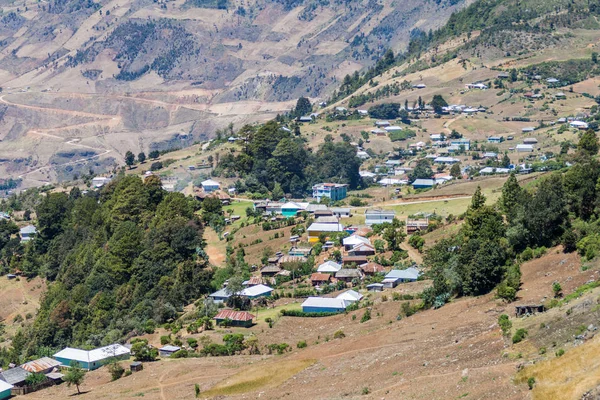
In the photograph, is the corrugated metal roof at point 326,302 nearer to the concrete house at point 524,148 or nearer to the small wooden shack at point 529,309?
the small wooden shack at point 529,309

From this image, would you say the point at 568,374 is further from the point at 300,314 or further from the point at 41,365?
the point at 41,365

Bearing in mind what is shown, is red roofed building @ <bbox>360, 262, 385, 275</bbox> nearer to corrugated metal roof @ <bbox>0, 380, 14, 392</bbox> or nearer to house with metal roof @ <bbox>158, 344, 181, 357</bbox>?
house with metal roof @ <bbox>158, 344, 181, 357</bbox>

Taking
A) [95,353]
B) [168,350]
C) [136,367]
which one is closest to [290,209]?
[95,353]

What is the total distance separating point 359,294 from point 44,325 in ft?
91.8

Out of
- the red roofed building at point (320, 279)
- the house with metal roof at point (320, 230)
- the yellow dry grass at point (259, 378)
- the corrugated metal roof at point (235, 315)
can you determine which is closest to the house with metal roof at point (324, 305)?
the corrugated metal roof at point (235, 315)

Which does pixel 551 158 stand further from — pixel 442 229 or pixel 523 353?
pixel 523 353

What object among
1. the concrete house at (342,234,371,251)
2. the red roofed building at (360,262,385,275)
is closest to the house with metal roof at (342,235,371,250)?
the concrete house at (342,234,371,251)

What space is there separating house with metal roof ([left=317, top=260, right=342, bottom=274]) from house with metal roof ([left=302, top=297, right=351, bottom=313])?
844 centimetres

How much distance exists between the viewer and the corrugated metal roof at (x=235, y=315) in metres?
57.0

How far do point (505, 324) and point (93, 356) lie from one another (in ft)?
91.2

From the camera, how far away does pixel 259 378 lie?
142ft

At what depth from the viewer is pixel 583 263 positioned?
4625cm

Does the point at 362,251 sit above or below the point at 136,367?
above

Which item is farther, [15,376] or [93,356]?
[93,356]
